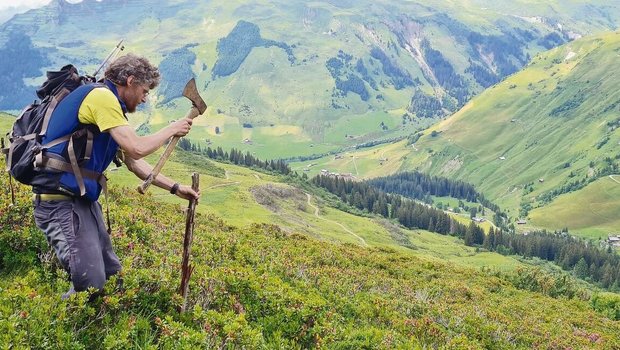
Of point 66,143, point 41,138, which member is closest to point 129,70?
point 66,143

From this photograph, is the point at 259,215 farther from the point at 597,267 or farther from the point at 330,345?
the point at 597,267

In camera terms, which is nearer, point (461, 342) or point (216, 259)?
point (461, 342)

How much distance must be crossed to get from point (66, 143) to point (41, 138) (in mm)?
524

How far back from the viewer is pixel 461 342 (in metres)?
13.8

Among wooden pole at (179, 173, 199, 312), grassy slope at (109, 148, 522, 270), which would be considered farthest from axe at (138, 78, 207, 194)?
grassy slope at (109, 148, 522, 270)

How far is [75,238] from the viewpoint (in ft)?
28.2

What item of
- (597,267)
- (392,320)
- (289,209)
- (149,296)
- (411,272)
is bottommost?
(597,267)

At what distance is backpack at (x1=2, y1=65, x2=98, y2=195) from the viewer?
824 centimetres

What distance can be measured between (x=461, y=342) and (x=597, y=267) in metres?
190

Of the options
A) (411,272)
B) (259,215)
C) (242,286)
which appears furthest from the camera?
(259,215)

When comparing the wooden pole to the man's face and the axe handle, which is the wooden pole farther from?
the man's face

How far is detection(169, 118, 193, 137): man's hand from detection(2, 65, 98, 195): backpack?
4.54ft

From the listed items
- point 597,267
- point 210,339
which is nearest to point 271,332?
point 210,339

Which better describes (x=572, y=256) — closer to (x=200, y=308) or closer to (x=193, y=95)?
(x=200, y=308)
